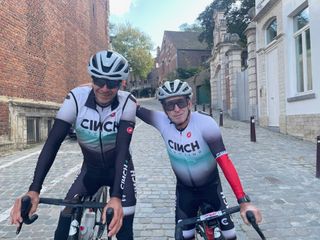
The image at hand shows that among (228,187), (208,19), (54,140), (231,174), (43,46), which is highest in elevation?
(208,19)

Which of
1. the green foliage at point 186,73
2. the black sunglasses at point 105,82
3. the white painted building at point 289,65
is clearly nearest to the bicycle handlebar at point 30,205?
the black sunglasses at point 105,82

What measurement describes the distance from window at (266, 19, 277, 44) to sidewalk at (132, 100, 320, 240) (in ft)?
20.0

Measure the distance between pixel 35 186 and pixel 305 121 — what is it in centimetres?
1141

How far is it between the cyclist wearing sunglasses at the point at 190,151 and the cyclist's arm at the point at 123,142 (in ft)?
1.02

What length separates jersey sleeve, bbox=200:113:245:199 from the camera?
2.54 meters

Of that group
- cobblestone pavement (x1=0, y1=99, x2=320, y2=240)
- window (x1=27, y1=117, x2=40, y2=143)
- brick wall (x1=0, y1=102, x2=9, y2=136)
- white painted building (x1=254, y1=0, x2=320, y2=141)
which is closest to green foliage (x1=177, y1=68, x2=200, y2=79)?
white painted building (x1=254, y1=0, x2=320, y2=141)

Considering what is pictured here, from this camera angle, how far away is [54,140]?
258cm

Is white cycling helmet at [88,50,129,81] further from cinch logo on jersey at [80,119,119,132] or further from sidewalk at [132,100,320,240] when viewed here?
sidewalk at [132,100,320,240]

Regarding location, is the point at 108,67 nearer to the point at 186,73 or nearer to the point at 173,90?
the point at 173,90

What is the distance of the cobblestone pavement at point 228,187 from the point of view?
14.2 ft

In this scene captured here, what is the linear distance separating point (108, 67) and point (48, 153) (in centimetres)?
80

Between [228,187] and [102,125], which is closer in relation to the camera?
[102,125]

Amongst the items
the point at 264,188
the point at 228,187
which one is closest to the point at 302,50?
the point at 264,188

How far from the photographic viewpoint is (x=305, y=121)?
39.3ft
